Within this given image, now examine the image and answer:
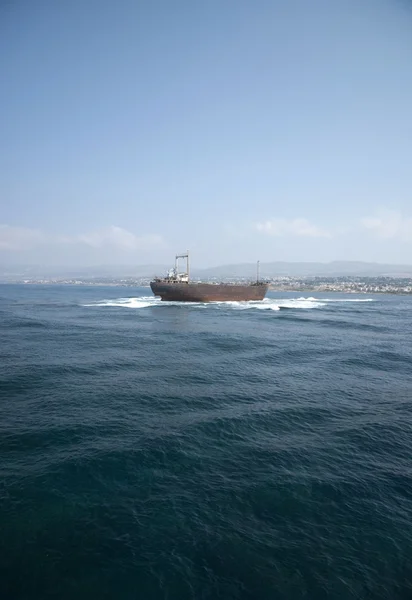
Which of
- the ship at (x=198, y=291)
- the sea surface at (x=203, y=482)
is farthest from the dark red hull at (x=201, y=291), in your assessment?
the sea surface at (x=203, y=482)

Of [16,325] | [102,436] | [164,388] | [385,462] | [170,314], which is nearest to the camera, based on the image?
[385,462]

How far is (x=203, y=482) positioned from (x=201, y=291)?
84791 millimetres

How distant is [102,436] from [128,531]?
771cm

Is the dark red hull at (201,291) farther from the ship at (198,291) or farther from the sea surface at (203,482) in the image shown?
the sea surface at (203,482)

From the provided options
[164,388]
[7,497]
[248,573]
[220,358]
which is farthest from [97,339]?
[248,573]

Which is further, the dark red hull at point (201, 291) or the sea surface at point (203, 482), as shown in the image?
the dark red hull at point (201, 291)

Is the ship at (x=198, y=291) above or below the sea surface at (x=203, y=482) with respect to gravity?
above

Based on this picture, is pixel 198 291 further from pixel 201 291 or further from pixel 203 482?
pixel 203 482

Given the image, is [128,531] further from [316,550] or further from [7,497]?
[316,550]

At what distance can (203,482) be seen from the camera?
15336 millimetres

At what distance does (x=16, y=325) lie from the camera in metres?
56.9

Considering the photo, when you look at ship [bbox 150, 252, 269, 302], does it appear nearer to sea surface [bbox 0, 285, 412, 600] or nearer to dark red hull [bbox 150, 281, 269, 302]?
dark red hull [bbox 150, 281, 269, 302]

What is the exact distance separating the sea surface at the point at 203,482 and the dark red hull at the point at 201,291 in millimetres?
63891

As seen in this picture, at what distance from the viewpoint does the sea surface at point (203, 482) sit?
10.8 metres
